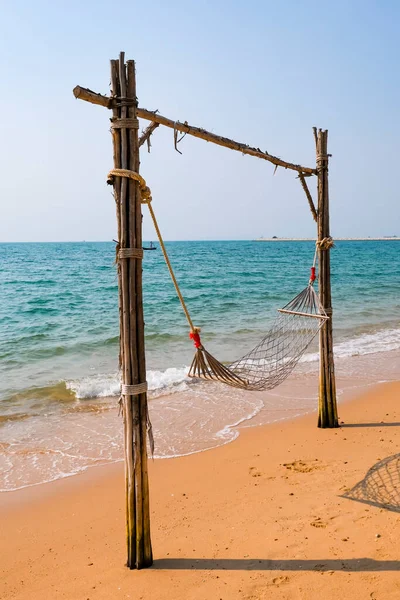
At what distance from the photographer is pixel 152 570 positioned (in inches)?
117

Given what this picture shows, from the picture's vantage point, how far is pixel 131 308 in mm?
2836

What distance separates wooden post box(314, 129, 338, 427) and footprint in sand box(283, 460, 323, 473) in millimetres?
973

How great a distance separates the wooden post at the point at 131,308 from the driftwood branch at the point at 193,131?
0.11 meters

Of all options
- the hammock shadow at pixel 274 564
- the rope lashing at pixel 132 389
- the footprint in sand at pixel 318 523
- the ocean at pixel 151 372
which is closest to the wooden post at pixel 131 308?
the rope lashing at pixel 132 389

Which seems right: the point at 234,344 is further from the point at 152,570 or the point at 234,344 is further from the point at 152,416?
the point at 152,570

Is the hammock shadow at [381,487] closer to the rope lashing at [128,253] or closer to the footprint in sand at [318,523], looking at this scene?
the footprint in sand at [318,523]

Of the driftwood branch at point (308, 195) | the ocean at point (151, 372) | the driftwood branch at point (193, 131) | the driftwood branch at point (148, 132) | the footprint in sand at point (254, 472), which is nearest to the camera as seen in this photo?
the driftwood branch at point (193, 131)

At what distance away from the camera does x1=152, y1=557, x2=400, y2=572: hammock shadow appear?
285 centimetres

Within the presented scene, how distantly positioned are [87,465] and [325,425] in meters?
2.37

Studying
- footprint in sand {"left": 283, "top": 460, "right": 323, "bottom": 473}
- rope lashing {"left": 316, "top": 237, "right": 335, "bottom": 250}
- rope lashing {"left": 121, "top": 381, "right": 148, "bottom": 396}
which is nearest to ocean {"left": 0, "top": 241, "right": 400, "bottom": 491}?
footprint in sand {"left": 283, "top": 460, "right": 323, "bottom": 473}

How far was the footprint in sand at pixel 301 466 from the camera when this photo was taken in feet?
14.1

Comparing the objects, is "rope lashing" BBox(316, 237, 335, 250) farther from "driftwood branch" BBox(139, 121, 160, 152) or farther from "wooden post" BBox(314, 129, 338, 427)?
"driftwood branch" BBox(139, 121, 160, 152)

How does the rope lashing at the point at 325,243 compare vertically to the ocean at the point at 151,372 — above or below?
above

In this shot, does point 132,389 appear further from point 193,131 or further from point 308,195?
point 308,195
